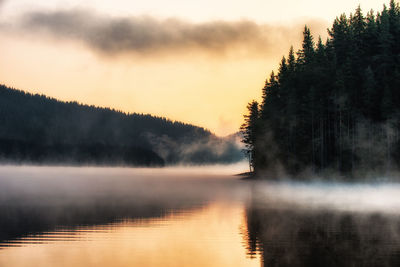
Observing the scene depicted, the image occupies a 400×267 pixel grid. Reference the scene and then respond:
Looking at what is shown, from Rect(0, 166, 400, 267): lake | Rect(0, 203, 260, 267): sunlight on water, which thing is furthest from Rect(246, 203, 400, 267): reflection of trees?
Rect(0, 203, 260, 267): sunlight on water

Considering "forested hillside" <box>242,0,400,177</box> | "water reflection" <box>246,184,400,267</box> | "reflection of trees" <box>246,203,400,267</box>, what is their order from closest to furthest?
"reflection of trees" <box>246,203,400,267</box>
"water reflection" <box>246,184,400,267</box>
"forested hillside" <box>242,0,400,177</box>

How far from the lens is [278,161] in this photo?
110 meters

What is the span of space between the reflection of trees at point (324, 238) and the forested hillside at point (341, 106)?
1965 inches

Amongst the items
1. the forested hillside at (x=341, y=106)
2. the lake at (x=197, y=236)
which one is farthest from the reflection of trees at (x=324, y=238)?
the forested hillside at (x=341, y=106)

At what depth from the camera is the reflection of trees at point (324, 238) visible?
1977cm

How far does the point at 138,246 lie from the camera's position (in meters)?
23.0

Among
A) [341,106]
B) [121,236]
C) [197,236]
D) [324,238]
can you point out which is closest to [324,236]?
[324,238]

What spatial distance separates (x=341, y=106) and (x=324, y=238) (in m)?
65.8

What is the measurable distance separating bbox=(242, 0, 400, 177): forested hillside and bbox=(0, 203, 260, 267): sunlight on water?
5864 centimetres

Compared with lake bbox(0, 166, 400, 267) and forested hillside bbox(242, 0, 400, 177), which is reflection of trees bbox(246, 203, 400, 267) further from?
forested hillside bbox(242, 0, 400, 177)

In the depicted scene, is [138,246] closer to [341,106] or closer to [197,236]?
[197,236]

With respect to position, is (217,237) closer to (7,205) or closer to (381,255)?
(381,255)

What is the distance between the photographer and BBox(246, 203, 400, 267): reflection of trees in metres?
19.8

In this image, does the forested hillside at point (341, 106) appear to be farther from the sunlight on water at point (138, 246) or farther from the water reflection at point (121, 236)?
the sunlight on water at point (138, 246)
